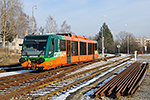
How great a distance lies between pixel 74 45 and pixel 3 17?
75.1ft

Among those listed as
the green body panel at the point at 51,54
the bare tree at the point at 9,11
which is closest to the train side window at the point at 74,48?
the green body panel at the point at 51,54

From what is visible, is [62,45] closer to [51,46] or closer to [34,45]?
[51,46]

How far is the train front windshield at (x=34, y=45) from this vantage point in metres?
11.8

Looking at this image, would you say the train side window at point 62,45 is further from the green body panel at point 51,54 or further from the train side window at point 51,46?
the train side window at point 51,46

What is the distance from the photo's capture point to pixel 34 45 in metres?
12.1

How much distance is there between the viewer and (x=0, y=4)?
3219cm

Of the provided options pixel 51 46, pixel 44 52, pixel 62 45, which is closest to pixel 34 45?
pixel 44 52

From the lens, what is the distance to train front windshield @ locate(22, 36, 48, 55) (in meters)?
A: 11.8

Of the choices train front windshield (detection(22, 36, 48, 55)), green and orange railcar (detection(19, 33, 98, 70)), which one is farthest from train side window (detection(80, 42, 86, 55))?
train front windshield (detection(22, 36, 48, 55))

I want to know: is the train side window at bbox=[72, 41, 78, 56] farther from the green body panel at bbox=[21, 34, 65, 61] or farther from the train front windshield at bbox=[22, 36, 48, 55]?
the train front windshield at bbox=[22, 36, 48, 55]

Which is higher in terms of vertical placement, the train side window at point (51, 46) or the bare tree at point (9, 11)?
the bare tree at point (9, 11)

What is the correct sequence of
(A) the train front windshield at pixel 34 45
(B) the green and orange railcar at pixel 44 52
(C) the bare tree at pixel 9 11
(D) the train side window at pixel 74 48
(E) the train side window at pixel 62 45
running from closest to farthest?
(B) the green and orange railcar at pixel 44 52 < (A) the train front windshield at pixel 34 45 < (E) the train side window at pixel 62 45 < (D) the train side window at pixel 74 48 < (C) the bare tree at pixel 9 11

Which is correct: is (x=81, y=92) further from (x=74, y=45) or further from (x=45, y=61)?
(x=74, y=45)

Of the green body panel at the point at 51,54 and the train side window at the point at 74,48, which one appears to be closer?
the green body panel at the point at 51,54
